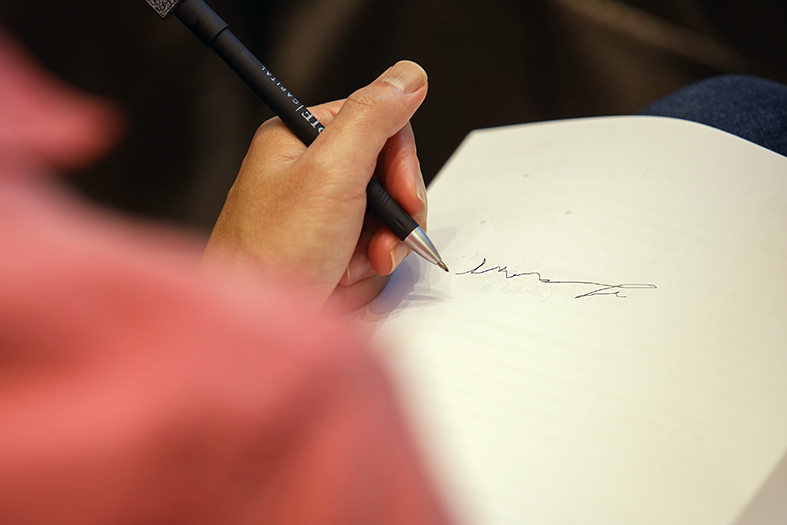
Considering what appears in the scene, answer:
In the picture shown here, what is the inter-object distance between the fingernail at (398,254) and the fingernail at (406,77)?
128 mm

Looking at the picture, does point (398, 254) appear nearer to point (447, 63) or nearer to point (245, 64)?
point (245, 64)

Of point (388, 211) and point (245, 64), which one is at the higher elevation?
point (245, 64)

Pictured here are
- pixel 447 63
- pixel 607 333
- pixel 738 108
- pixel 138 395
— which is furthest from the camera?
pixel 447 63

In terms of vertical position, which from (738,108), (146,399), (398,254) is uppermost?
(146,399)

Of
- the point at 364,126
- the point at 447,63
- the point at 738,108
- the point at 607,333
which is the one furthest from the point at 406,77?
the point at 447,63

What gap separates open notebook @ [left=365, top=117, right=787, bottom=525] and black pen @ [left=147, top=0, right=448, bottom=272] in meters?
0.04

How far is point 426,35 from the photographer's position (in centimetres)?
89

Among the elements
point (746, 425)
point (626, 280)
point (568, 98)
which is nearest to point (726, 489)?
point (746, 425)

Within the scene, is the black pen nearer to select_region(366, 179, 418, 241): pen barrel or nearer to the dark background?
select_region(366, 179, 418, 241): pen barrel

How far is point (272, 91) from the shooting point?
0.42m

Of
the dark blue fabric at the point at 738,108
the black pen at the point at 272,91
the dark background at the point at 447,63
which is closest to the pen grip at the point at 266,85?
the black pen at the point at 272,91

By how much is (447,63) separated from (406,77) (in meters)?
0.52

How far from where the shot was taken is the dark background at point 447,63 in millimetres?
822

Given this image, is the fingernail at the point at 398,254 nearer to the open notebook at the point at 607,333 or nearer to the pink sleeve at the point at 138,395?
the open notebook at the point at 607,333
